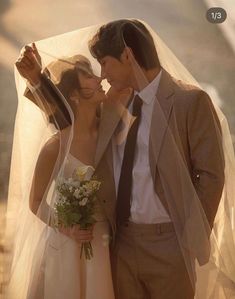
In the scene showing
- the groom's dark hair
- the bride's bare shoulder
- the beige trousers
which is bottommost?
the beige trousers

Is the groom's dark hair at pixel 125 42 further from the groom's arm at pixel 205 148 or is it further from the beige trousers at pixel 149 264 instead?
the beige trousers at pixel 149 264

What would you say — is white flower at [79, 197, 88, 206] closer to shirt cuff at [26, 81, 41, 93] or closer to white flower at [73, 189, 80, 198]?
white flower at [73, 189, 80, 198]

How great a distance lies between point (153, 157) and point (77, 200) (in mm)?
240

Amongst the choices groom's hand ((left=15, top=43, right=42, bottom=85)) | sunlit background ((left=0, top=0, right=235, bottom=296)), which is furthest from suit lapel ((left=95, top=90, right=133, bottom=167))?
sunlit background ((left=0, top=0, right=235, bottom=296))

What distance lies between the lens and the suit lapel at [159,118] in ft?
4.77

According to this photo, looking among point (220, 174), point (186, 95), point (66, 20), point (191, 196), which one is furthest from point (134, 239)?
point (66, 20)

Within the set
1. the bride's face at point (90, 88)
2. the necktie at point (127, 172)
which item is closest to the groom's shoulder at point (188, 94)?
the necktie at point (127, 172)

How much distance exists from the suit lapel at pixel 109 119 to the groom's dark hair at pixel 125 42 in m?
0.11

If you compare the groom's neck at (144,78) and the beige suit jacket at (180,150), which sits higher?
the groom's neck at (144,78)

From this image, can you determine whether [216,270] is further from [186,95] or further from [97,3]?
[97,3]

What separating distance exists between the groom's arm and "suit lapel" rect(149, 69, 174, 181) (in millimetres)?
69

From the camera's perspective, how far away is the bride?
4.86 ft

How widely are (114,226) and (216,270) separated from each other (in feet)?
1.06

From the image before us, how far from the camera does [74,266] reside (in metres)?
1.49
